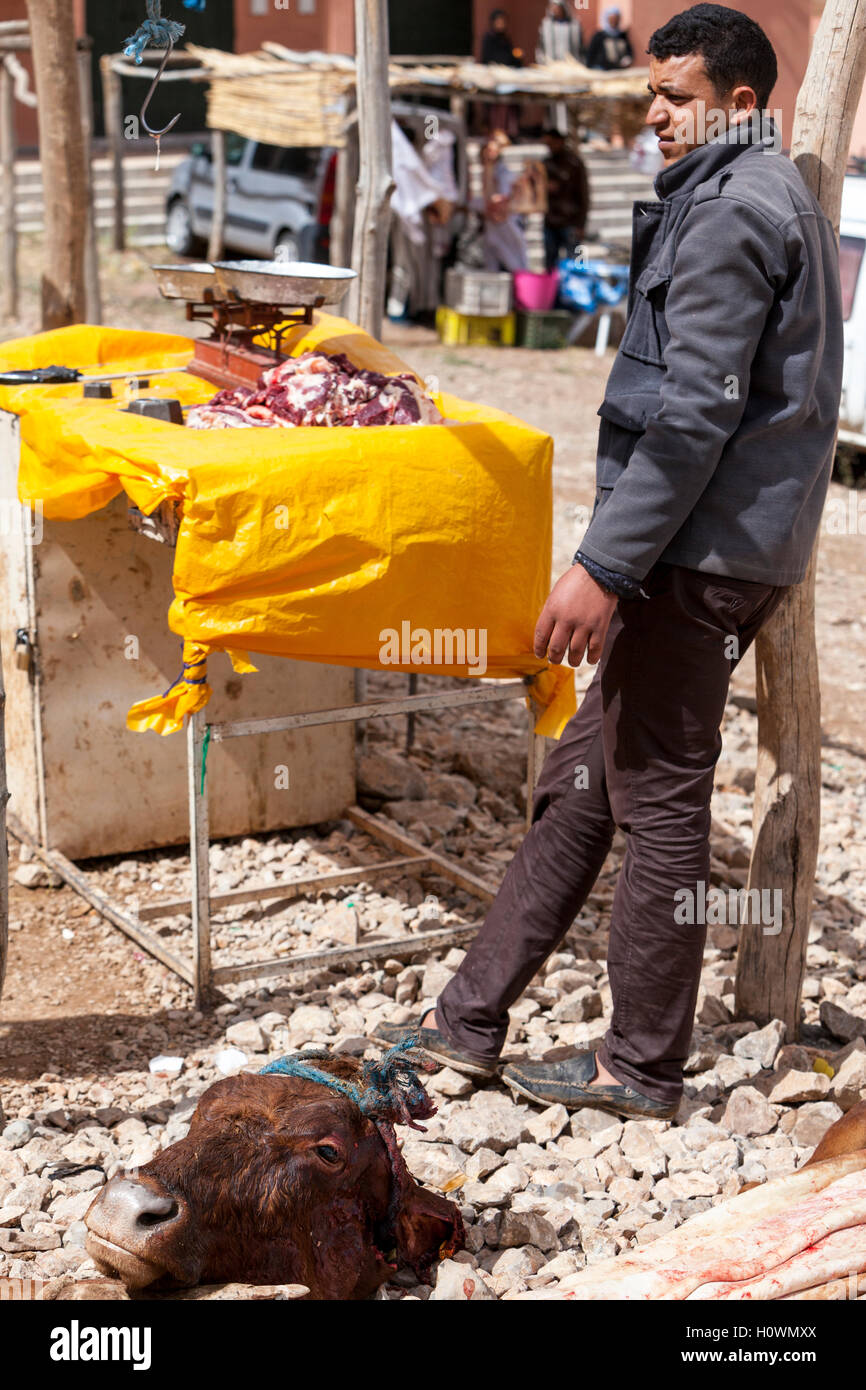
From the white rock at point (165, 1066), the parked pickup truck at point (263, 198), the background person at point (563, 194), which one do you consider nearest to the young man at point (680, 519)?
the white rock at point (165, 1066)

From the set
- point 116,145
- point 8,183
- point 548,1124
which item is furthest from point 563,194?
point 548,1124

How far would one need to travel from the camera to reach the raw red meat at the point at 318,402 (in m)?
3.68

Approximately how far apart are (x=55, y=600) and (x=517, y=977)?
1.77 metres

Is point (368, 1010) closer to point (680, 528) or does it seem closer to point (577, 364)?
point (680, 528)

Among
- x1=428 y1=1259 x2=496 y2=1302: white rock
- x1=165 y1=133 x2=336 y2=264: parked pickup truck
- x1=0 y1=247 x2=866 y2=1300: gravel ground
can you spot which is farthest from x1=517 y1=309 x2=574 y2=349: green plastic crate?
x1=428 y1=1259 x2=496 y2=1302: white rock

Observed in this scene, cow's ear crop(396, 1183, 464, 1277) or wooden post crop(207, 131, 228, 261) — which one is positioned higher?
wooden post crop(207, 131, 228, 261)

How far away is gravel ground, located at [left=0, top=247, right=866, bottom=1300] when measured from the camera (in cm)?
289

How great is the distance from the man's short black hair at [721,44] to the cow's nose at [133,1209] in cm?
211

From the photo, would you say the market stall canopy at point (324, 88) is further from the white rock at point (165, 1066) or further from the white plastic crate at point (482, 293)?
the white rock at point (165, 1066)

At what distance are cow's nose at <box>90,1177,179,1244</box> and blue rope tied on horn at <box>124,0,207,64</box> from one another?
2.30 metres

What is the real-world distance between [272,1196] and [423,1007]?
1477mm

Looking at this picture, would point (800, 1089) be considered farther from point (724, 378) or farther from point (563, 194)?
point (563, 194)

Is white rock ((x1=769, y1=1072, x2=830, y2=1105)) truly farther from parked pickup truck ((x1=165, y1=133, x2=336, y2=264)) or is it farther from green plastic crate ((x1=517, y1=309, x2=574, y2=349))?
parked pickup truck ((x1=165, y1=133, x2=336, y2=264))

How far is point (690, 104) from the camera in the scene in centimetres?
274
